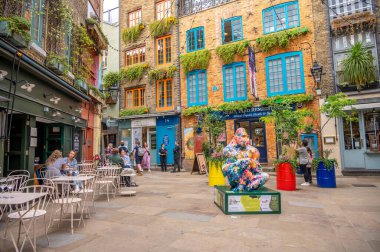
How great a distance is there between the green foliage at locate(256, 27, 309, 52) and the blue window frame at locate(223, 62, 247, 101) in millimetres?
1485

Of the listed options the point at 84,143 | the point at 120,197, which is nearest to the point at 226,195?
the point at 120,197

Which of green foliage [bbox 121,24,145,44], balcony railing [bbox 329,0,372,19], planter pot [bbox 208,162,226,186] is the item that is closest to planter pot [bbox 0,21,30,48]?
planter pot [bbox 208,162,226,186]

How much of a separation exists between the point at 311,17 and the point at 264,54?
277 centimetres

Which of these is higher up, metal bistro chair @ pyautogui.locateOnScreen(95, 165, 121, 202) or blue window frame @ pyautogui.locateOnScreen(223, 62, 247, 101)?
blue window frame @ pyautogui.locateOnScreen(223, 62, 247, 101)

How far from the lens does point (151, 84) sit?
57.4 ft

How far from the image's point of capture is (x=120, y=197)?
7293mm

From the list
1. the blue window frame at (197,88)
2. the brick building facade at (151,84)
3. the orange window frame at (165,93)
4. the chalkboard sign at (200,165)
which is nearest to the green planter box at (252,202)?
the chalkboard sign at (200,165)

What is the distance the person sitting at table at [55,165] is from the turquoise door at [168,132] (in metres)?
9.72

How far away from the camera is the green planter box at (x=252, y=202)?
5227 mm

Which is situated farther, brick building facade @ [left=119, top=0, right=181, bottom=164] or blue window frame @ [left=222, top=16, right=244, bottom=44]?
brick building facade @ [left=119, top=0, right=181, bottom=164]

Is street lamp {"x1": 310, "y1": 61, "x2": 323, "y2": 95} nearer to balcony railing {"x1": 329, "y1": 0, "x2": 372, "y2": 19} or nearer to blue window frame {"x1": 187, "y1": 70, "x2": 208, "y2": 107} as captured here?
balcony railing {"x1": 329, "y1": 0, "x2": 372, "y2": 19}

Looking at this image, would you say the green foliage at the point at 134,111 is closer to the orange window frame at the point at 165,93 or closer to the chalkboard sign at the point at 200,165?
the orange window frame at the point at 165,93

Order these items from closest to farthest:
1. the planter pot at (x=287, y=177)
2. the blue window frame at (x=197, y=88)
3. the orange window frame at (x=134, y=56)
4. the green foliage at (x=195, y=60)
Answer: the planter pot at (x=287, y=177)
the green foliage at (x=195, y=60)
the blue window frame at (x=197, y=88)
the orange window frame at (x=134, y=56)

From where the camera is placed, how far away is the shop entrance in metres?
13.7
